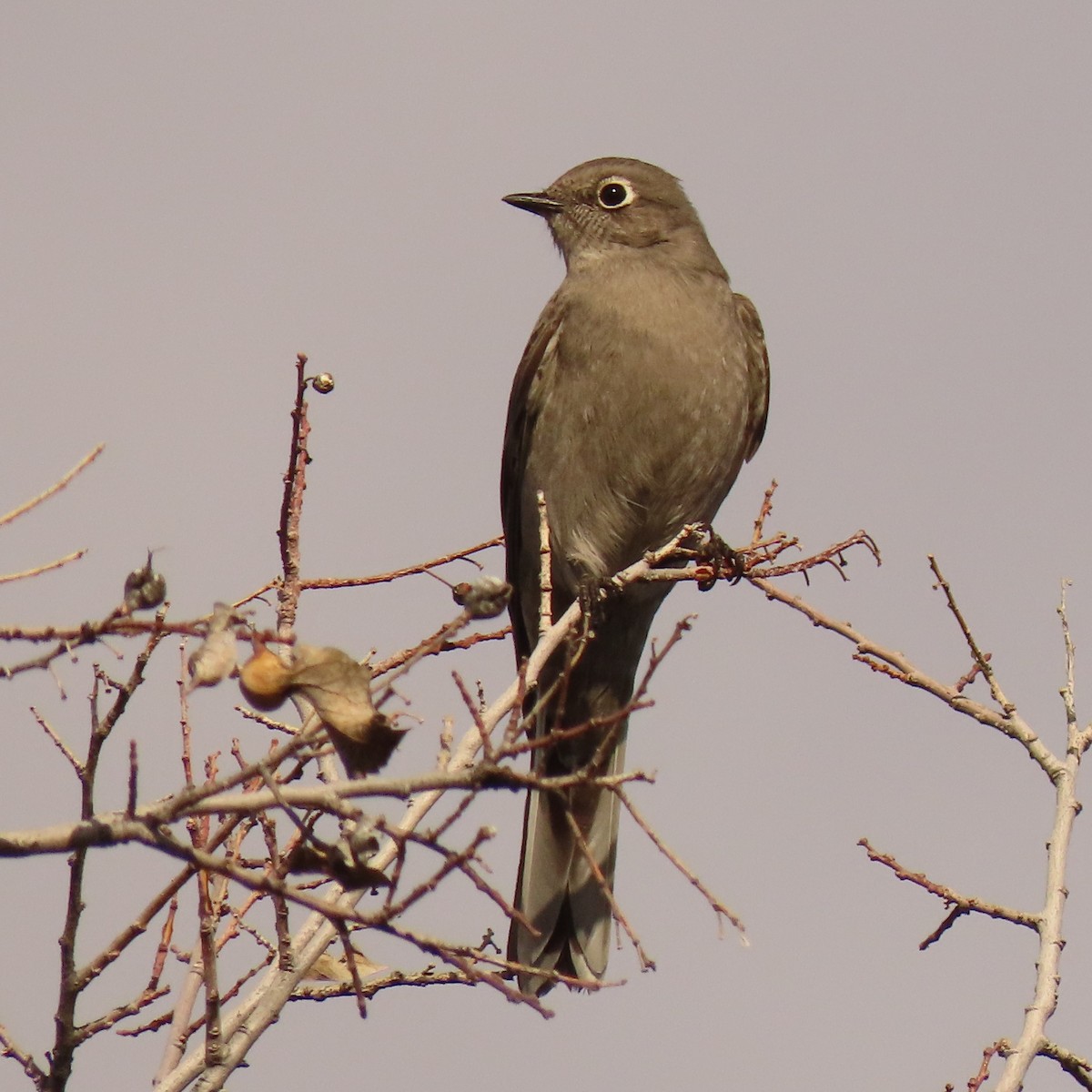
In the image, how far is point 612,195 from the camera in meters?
10.8

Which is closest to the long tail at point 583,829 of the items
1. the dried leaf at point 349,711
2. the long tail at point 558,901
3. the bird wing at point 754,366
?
the long tail at point 558,901

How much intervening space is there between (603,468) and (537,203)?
8.33 feet

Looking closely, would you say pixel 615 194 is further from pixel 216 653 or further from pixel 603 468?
pixel 216 653

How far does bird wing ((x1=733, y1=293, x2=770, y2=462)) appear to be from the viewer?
10.0 metres

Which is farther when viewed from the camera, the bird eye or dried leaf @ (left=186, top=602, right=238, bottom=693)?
the bird eye

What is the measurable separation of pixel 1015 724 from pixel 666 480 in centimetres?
395

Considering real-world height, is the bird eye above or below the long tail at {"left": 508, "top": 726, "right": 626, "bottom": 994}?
above

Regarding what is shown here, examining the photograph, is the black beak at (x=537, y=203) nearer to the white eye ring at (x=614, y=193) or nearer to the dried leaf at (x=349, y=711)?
the white eye ring at (x=614, y=193)

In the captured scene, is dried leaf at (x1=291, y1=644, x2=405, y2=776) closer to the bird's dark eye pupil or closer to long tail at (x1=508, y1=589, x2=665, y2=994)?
long tail at (x1=508, y1=589, x2=665, y2=994)

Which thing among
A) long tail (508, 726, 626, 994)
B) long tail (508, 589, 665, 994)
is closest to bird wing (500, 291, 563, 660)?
long tail (508, 589, 665, 994)

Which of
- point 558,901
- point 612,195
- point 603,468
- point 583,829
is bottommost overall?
point 558,901

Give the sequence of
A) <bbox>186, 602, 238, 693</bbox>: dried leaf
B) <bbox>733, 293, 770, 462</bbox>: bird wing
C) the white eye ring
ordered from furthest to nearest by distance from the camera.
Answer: the white eye ring, <bbox>733, 293, 770, 462</bbox>: bird wing, <bbox>186, 602, 238, 693</bbox>: dried leaf

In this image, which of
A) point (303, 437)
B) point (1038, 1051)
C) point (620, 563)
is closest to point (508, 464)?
point (620, 563)

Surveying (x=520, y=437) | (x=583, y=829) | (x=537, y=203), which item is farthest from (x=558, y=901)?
(x=537, y=203)
